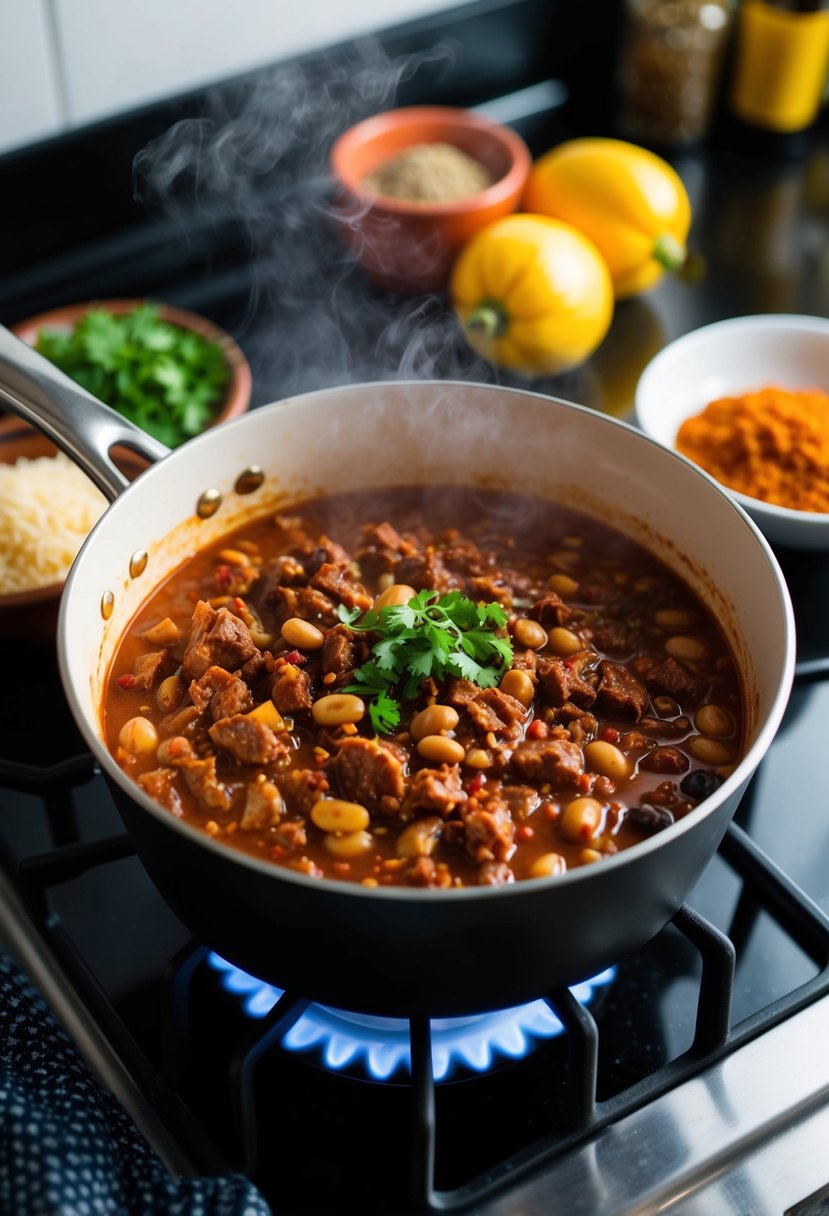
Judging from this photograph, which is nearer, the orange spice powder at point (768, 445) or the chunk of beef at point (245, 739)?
the chunk of beef at point (245, 739)

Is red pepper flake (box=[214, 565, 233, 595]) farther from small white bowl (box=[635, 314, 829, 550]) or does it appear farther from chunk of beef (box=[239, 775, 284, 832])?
small white bowl (box=[635, 314, 829, 550])

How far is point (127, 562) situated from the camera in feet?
5.68

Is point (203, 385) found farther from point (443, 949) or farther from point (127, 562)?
point (443, 949)

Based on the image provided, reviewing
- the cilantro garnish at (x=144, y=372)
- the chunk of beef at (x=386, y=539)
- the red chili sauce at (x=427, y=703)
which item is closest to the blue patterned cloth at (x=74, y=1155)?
the red chili sauce at (x=427, y=703)

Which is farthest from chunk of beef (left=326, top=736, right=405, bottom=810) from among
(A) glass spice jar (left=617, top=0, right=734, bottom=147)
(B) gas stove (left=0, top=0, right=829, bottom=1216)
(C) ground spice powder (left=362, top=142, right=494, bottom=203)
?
(A) glass spice jar (left=617, top=0, right=734, bottom=147)

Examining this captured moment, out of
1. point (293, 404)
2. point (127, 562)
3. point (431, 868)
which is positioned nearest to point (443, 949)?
point (431, 868)

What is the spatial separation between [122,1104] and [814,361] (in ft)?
6.51

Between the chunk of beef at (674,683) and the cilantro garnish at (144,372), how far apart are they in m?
1.05

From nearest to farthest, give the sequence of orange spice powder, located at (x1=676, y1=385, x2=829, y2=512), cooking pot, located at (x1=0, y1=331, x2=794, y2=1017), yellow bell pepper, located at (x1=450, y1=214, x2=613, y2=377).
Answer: cooking pot, located at (x1=0, y1=331, x2=794, y2=1017)
orange spice powder, located at (x1=676, y1=385, x2=829, y2=512)
yellow bell pepper, located at (x1=450, y1=214, x2=613, y2=377)

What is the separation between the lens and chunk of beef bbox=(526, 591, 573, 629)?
1803 mm

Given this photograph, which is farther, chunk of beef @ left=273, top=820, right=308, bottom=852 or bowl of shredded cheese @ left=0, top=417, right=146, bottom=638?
bowl of shredded cheese @ left=0, top=417, right=146, bottom=638

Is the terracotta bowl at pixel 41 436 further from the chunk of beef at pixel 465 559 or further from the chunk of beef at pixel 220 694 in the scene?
the chunk of beef at pixel 465 559

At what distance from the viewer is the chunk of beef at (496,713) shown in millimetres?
1597

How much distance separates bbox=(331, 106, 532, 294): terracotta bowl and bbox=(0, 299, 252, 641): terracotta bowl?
389mm
